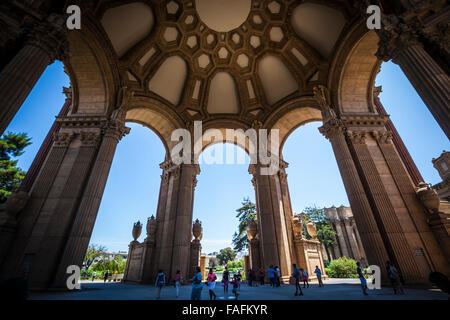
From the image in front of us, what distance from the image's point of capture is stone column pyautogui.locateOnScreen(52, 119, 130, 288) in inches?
317

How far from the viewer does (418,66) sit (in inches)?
258

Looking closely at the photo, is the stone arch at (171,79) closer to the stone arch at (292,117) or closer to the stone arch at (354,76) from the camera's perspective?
the stone arch at (292,117)

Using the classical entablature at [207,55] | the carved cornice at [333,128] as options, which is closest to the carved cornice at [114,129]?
the classical entablature at [207,55]

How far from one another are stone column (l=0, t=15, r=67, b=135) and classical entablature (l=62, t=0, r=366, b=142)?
161 inches

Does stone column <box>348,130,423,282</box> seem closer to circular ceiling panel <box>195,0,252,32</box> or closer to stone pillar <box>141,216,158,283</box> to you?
circular ceiling panel <box>195,0,252,32</box>

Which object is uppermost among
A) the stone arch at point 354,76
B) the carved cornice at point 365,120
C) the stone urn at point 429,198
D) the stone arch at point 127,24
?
the stone arch at point 127,24

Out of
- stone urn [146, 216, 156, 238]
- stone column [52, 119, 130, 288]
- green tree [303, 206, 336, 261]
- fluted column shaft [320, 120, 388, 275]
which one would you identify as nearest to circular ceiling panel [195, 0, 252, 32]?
stone column [52, 119, 130, 288]

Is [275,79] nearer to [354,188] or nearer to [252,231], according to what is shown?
[354,188]

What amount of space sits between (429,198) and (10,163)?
34.1m

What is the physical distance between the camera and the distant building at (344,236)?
124 ft

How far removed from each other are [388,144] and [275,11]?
12.4 meters

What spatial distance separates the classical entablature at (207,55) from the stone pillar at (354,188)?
3853mm

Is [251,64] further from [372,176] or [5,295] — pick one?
[5,295]
